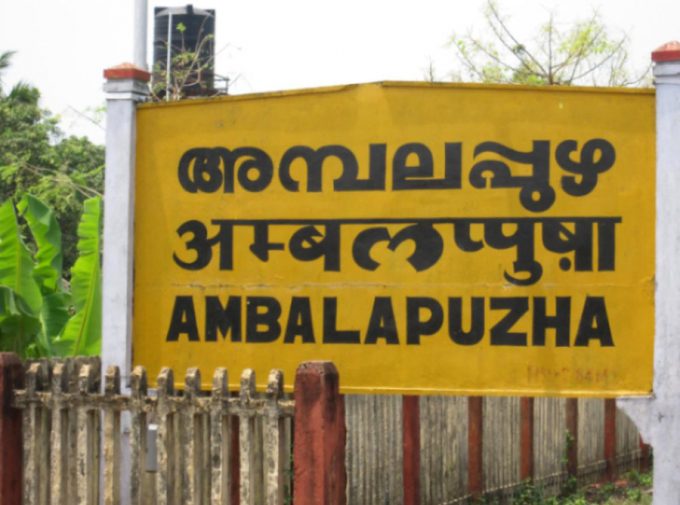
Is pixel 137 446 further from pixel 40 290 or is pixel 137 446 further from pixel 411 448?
pixel 411 448

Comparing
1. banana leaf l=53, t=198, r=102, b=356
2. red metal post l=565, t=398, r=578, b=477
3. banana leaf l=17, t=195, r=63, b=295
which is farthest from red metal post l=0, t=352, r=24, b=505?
red metal post l=565, t=398, r=578, b=477

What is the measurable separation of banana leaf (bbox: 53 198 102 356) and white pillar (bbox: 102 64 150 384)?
4960mm

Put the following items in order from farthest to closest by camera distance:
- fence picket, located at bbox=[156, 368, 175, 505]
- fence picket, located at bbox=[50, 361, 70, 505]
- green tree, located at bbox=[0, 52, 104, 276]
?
green tree, located at bbox=[0, 52, 104, 276] → fence picket, located at bbox=[50, 361, 70, 505] → fence picket, located at bbox=[156, 368, 175, 505]

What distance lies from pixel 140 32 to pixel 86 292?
5027mm

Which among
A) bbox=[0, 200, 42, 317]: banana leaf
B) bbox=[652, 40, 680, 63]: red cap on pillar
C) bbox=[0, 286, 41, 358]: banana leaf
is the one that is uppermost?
bbox=[652, 40, 680, 63]: red cap on pillar

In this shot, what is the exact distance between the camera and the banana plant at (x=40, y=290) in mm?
12633

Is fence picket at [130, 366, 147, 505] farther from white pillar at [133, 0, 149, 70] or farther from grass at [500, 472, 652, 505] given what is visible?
grass at [500, 472, 652, 505]

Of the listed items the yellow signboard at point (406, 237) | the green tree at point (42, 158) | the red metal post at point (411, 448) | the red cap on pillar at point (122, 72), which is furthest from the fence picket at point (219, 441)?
the green tree at point (42, 158)

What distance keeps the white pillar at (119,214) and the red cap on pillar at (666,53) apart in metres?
3.29

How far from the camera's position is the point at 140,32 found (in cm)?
1645

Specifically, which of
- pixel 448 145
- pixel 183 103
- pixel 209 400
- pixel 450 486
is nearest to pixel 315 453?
pixel 209 400

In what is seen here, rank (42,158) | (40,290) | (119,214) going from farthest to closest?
1. (42,158)
2. (40,290)
3. (119,214)

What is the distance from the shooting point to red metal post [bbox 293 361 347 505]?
6500 mm

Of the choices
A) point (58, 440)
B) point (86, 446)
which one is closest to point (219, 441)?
point (86, 446)
